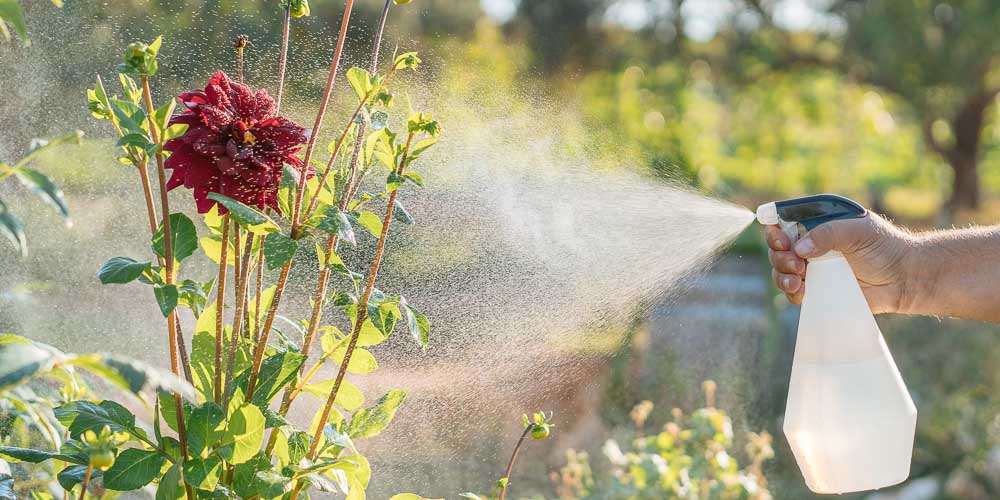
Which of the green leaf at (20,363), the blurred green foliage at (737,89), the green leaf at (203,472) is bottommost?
the blurred green foliage at (737,89)

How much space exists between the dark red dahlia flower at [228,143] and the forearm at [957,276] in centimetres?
122

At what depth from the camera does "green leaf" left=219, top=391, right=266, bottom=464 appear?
0.97 m

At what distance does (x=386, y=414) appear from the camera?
3.66ft

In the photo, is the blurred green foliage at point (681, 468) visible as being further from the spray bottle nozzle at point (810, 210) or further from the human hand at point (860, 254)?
the spray bottle nozzle at point (810, 210)

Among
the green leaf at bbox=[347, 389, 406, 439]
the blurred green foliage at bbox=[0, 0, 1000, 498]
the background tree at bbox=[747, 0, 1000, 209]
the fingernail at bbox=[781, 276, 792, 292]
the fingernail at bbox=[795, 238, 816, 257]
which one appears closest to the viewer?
the green leaf at bbox=[347, 389, 406, 439]

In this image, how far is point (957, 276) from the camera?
1.76 meters

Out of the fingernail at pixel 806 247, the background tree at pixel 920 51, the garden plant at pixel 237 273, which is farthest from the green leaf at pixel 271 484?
the background tree at pixel 920 51

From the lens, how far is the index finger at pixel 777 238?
4.79ft

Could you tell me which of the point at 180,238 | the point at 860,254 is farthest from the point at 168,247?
the point at 860,254

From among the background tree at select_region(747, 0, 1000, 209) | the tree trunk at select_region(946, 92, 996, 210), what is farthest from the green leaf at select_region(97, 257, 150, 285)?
the tree trunk at select_region(946, 92, 996, 210)

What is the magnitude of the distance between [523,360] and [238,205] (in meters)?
1.56

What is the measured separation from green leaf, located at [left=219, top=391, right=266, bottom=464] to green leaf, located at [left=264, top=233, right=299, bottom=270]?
0.49 feet

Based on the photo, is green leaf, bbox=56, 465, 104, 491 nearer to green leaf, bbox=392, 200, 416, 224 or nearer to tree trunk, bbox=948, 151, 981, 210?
green leaf, bbox=392, 200, 416, 224

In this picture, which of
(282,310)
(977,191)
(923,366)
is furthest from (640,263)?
(977,191)
